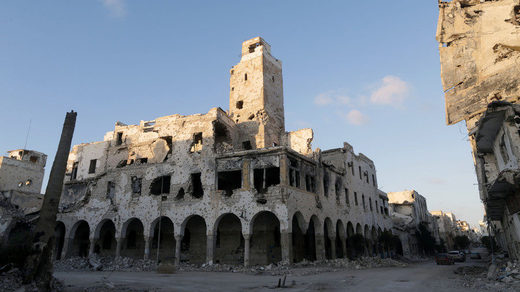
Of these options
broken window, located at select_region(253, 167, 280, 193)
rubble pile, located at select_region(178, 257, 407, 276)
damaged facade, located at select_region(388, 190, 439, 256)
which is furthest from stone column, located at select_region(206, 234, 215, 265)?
damaged facade, located at select_region(388, 190, 439, 256)

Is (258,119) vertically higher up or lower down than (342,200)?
higher up

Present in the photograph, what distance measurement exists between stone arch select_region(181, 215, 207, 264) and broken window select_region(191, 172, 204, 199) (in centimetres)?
174

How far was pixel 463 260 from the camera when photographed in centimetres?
3344

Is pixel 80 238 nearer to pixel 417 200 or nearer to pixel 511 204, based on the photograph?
pixel 511 204

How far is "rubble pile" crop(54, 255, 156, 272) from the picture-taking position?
23000mm

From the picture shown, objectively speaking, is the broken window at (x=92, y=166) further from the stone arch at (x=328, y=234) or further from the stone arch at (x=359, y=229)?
the stone arch at (x=359, y=229)

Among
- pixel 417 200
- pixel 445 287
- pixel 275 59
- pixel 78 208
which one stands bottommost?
pixel 445 287

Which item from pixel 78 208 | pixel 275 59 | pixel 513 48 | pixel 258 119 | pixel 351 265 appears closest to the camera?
pixel 513 48

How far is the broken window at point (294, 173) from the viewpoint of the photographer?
23.9 m

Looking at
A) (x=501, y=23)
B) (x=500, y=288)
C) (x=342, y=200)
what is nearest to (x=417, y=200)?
(x=342, y=200)

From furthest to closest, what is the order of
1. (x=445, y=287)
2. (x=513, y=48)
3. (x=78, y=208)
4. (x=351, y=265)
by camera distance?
(x=78, y=208) < (x=351, y=265) < (x=513, y=48) < (x=445, y=287)

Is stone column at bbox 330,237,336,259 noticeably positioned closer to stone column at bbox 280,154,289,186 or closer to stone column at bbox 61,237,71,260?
stone column at bbox 280,154,289,186

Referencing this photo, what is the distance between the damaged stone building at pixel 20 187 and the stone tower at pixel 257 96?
1997 cm

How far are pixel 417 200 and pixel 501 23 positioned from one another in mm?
40100
